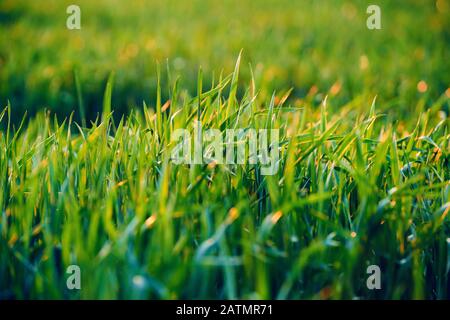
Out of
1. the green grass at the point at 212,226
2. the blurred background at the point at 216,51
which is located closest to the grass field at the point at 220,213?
the green grass at the point at 212,226

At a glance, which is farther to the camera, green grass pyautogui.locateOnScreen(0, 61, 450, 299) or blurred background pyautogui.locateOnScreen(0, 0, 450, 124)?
blurred background pyautogui.locateOnScreen(0, 0, 450, 124)

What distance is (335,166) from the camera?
4.31 ft

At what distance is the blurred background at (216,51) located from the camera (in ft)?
9.29

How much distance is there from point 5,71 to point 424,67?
7.65 feet

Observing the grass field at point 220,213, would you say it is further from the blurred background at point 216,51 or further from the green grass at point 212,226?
the blurred background at point 216,51

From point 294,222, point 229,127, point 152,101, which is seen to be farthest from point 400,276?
point 152,101

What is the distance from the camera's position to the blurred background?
2.83 metres

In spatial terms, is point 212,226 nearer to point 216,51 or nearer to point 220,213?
point 220,213

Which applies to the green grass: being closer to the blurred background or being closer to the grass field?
the grass field

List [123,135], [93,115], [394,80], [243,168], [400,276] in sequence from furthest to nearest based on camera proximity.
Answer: [394,80], [93,115], [123,135], [243,168], [400,276]

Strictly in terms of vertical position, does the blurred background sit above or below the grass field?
above

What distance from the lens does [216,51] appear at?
3.46m

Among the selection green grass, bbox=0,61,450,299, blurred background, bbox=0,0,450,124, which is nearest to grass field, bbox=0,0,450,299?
green grass, bbox=0,61,450,299
